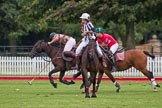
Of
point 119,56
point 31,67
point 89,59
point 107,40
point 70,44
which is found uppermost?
point 107,40

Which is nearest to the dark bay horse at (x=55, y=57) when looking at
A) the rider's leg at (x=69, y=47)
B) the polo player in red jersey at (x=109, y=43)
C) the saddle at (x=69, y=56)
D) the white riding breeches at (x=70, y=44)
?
the saddle at (x=69, y=56)

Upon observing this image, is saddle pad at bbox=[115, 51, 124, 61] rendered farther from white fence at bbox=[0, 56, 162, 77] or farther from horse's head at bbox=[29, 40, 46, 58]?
white fence at bbox=[0, 56, 162, 77]

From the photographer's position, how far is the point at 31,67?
38812 mm

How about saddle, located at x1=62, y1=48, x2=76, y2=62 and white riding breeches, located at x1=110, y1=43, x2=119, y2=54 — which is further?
white riding breeches, located at x1=110, y1=43, x2=119, y2=54

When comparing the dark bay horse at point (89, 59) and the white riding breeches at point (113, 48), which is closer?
the dark bay horse at point (89, 59)

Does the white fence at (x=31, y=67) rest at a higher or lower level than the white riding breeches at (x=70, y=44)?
lower

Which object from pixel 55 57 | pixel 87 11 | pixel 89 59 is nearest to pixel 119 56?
pixel 55 57

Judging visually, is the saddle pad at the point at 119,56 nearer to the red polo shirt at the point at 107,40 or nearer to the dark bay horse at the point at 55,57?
the red polo shirt at the point at 107,40

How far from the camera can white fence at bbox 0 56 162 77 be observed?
38094 millimetres

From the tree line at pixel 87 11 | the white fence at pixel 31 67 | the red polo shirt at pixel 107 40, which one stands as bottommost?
the white fence at pixel 31 67

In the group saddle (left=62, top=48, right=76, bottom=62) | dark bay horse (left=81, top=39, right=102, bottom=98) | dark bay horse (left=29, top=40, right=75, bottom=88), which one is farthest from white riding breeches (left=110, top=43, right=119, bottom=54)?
dark bay horse (left=81, top=39, right=102, bottom=98)

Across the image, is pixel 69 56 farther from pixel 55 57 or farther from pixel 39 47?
pixel 39 47

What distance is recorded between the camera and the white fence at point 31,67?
3809 centimetres

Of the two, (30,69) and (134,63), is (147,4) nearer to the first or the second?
(30,69)
